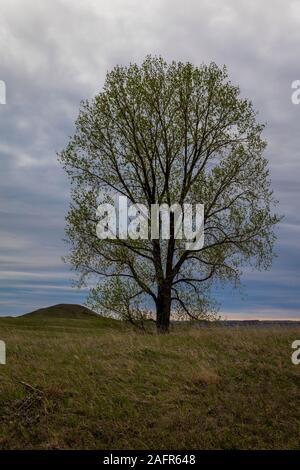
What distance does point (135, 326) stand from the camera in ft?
98.6

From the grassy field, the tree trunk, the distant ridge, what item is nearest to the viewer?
the grassy field

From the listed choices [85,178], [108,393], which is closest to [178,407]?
[108,393]

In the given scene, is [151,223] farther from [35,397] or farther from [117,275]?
[35,397]

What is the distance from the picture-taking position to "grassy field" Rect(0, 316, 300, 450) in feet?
41.0

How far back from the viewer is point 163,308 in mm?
30141

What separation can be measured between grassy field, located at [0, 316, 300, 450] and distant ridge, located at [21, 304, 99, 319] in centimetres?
4269

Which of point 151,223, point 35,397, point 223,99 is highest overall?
point 223,99

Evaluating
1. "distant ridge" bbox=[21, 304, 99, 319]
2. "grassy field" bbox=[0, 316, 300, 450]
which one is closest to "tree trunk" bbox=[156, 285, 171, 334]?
"grassy field" bbox=[0, 316, 300, 450]

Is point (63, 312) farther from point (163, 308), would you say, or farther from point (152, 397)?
point (152, 397)

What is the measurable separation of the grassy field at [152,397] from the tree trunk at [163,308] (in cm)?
989

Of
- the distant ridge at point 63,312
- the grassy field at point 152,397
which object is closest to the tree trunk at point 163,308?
the grassy field at point 152,397

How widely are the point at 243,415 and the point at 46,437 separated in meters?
4.81

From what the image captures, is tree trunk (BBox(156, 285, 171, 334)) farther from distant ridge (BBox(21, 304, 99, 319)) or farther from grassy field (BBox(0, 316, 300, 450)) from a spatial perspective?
distant ridge (BBox(21, 304, 99, 319))
